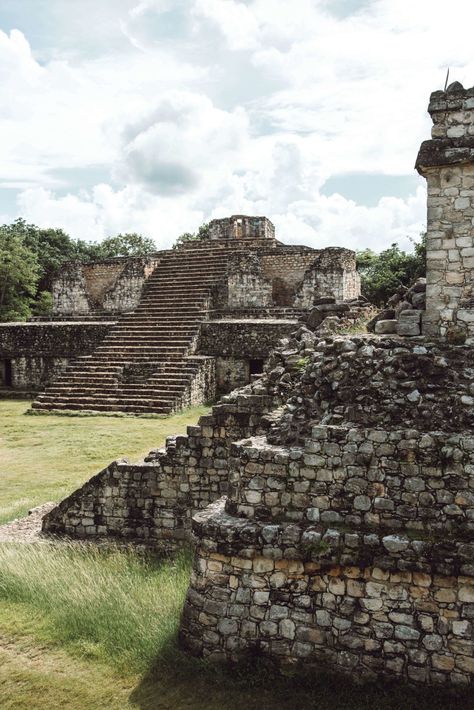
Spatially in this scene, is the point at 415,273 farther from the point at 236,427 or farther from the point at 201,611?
the point at 201,611

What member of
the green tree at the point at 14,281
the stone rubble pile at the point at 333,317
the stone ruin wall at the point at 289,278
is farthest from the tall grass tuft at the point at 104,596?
the green tree at the point at 14,281

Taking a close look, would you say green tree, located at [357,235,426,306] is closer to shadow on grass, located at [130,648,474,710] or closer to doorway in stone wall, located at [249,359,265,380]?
doorway in stone wall, located at [249,359,265,380]

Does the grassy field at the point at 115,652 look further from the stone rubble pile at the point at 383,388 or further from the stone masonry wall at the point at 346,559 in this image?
the stone rubble pile at the point at 383,388

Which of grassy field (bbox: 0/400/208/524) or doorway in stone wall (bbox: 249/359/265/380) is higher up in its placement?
doorway in stone wall (bbox: 249/359/265/380)

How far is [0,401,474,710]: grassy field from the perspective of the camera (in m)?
4.45

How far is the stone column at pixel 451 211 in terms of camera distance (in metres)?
5.38

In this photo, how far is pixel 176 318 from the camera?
2062cm

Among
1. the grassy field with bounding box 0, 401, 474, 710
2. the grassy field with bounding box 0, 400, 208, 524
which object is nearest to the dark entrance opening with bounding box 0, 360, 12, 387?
the grassy field with bounding box 0, 400, 208, 524

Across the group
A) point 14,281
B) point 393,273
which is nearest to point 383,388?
point 393,273

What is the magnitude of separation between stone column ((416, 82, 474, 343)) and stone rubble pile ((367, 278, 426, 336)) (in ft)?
0.57

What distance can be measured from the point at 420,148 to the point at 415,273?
2784cm

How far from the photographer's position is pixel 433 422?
15.5 ft

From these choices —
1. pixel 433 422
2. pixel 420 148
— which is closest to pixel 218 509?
pixel 433 422

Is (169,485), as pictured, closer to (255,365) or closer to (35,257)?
(255,365)
